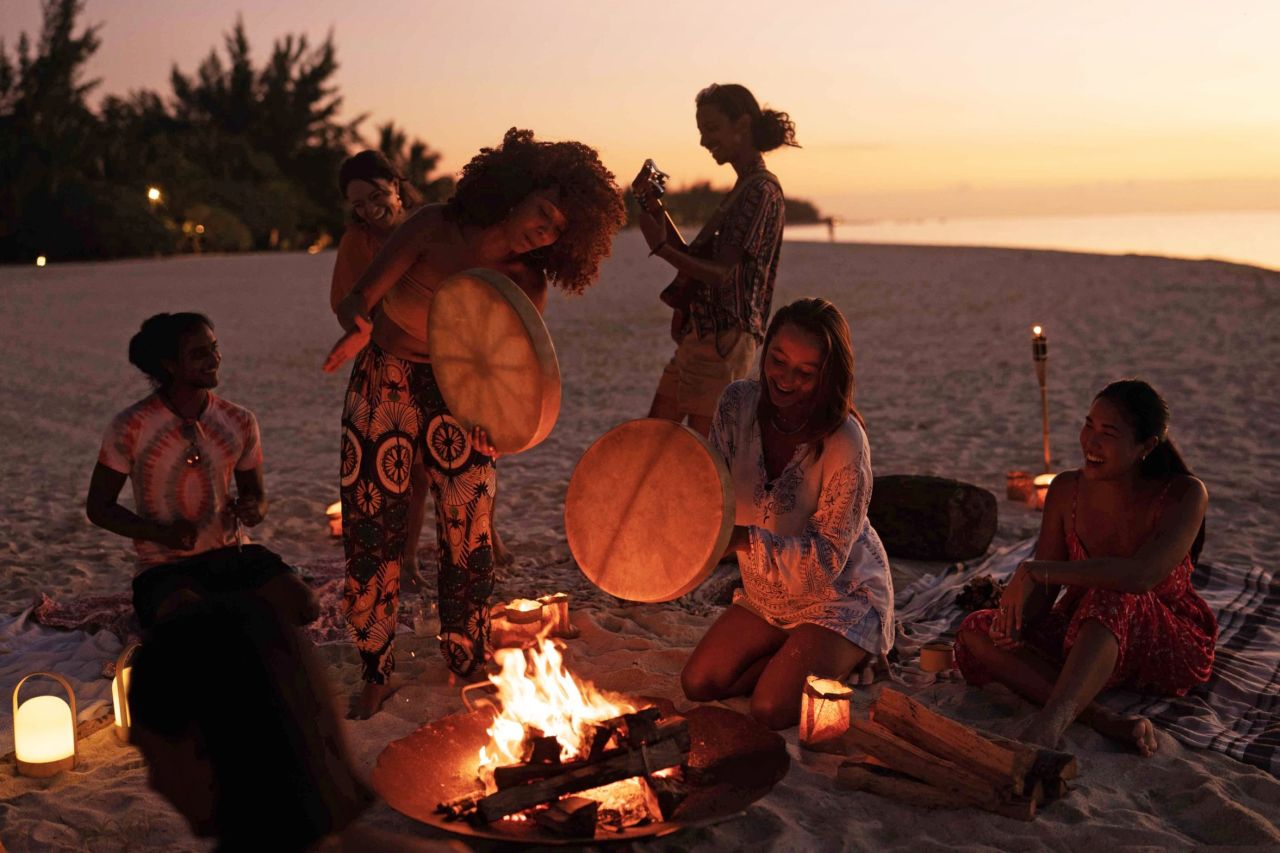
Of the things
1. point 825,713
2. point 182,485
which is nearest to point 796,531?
point 825,713

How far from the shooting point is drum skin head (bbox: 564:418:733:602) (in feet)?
10.8

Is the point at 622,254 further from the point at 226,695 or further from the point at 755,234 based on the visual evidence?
the point at 226,695

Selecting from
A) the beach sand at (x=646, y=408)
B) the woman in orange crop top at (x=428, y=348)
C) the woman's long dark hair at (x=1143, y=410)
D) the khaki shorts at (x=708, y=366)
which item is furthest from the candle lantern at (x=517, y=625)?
the woman's long dark hair at (x=1143, y=410)

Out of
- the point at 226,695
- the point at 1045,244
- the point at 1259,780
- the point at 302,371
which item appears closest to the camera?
the point at 226,695

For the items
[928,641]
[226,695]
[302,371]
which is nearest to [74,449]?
[302,371]

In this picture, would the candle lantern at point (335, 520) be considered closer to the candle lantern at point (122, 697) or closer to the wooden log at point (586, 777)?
the candle lantern at point (122, 697)

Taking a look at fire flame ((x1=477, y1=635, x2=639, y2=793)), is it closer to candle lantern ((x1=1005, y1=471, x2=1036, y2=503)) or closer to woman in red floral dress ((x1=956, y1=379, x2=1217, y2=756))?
woman in red floral dress ((x1=956, y1=379, x2=1217, y2=756))

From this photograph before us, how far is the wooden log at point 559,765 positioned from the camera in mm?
2900

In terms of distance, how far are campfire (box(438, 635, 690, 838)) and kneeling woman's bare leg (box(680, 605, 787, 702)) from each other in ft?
2.21

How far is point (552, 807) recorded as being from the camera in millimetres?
2871

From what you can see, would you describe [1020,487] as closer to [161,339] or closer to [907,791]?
[907,791]

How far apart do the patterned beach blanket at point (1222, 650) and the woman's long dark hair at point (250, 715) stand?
2.82 m

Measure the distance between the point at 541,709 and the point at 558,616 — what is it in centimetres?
131

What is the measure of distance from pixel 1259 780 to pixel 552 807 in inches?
81.8
